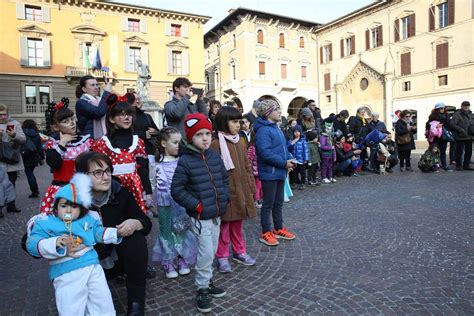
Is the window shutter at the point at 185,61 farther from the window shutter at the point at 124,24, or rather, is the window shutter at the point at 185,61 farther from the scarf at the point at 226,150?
the scarf at the point at 226,150

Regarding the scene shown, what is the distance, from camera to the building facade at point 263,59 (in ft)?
113

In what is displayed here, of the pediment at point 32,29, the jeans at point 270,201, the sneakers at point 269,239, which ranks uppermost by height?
the pediment at point 32,29

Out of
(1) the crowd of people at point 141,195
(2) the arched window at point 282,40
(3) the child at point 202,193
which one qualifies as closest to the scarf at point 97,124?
(1) the crowd of people at point 141,195

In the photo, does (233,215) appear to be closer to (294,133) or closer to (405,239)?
(405,239)

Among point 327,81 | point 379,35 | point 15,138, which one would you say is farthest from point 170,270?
point 327,81

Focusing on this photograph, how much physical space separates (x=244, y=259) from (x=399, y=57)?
3271cm

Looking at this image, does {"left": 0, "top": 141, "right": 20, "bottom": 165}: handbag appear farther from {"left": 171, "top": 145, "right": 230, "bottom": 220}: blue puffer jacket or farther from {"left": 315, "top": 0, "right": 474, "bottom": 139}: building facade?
{"left": 315, "top": 0, "right": 474, "bottom": 139}: building facade

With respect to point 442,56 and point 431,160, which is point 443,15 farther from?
point 431,160

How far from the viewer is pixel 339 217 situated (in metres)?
5.52

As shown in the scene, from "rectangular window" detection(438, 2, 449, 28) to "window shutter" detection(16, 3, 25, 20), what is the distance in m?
34.5

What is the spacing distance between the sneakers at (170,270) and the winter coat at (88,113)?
5.42 feet

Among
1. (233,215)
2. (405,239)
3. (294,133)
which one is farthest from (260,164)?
(294,133)

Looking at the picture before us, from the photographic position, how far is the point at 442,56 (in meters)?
27.6

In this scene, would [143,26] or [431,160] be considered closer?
[431,160]
